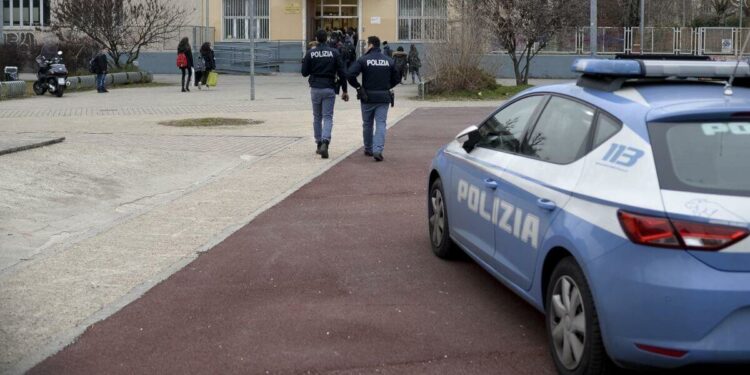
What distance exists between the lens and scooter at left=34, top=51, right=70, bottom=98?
2812cm

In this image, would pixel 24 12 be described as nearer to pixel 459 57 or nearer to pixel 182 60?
pixel 182 60

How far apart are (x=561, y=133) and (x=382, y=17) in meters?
40.1

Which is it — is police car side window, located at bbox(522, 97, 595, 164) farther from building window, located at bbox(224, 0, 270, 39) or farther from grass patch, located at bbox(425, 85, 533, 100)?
building window, located at bbox(224, 0, 270, 39)

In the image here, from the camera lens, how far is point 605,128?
16.9 feet

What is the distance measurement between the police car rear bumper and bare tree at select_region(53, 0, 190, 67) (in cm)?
3260

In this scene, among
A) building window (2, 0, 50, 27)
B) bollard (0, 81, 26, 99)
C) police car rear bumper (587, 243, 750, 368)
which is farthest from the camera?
building window (2, 0, 50, 27)

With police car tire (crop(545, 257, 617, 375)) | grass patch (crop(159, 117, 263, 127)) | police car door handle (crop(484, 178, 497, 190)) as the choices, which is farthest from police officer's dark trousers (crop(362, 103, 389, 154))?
police car tire (crop(545, 257, 617, 375))

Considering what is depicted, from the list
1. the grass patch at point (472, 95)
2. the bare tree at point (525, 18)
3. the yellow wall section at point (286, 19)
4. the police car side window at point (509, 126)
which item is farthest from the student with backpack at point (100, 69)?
the police car side window at point (509, 126)

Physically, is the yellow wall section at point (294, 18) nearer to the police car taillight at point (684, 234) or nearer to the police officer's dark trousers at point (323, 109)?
the police officer's dark trousers at point (323, 109)

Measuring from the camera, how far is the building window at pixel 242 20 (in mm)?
45500

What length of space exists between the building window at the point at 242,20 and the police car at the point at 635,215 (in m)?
40.6

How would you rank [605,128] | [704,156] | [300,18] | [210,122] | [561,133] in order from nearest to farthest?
[704,156] < [605,128] < [561,133] < [210,122] < [300,18]

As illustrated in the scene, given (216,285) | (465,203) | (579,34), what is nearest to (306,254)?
(216,285)

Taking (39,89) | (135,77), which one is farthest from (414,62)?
(39,89)
